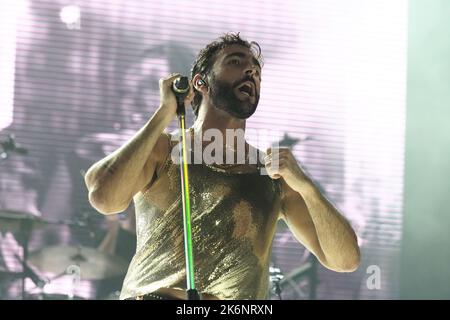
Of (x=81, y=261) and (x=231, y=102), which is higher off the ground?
(x=231, y=102)

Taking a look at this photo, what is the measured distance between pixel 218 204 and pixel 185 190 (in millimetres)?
367

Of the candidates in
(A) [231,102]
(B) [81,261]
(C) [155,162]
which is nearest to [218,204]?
(C) [155,162]

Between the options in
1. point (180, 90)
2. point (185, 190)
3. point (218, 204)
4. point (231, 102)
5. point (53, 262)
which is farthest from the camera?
point (53, 262)

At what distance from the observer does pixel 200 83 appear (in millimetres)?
2533

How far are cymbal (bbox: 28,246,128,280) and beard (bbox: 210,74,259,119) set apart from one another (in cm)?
276

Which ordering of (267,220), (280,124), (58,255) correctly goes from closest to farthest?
(267,220), (58,255), (280,124)

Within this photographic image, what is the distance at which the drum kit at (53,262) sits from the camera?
5094 mm

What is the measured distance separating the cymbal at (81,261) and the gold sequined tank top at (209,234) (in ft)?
9.22

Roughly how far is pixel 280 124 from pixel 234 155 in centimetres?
300

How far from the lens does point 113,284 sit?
5.14 m

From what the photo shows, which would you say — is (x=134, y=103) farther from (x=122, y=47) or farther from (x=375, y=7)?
(x=375, y=7)

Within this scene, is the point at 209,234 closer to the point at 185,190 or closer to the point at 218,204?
the point at 218,204

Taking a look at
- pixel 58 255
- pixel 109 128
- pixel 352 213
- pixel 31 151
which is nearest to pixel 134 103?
pixel 109 128

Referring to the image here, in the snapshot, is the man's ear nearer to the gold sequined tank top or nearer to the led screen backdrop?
the gold sequined tank top
